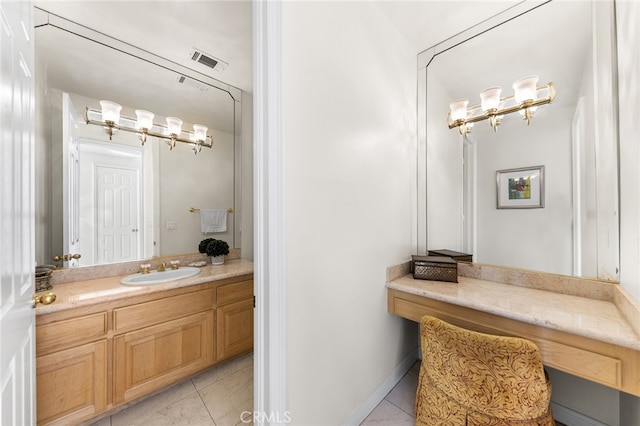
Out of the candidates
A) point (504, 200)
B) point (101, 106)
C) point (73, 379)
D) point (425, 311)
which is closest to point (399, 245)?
point (425, 311)

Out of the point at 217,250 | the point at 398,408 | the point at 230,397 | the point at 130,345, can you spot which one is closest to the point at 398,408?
the point at 398,408

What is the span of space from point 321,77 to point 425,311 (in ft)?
4.96

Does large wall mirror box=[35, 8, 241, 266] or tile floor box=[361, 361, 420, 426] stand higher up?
large wall mirror box=[35, 8, 241, 266]

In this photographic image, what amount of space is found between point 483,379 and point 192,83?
3.04 meters

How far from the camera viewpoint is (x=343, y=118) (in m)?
1.37

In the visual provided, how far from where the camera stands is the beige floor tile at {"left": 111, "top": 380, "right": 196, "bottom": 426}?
155 cm

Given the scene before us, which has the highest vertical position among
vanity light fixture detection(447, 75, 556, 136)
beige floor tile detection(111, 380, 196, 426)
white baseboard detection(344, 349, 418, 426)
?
vanity light fixture detection(447, 75, 556, 136)

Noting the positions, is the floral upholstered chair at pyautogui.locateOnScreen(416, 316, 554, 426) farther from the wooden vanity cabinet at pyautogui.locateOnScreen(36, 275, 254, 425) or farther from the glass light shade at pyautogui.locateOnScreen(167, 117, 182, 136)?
the glass light shade at pyautogui.locateOnScreen(167, 117, 182, 136)

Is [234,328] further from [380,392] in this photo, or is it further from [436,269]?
[436,269]

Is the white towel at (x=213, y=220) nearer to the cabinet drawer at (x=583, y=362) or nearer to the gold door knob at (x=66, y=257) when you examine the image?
the gold door knob at (x=66, y=257)

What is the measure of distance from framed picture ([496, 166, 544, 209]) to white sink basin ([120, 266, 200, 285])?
249cm

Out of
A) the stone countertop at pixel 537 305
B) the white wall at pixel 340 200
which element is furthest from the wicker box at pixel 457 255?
the white wall at pixel 340 200

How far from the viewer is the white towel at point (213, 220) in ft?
7.89

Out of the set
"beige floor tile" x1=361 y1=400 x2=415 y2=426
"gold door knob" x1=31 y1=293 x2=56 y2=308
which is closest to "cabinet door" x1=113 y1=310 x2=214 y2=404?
"gold door knob" x1=31 y1=293 x2=56 y2=308
